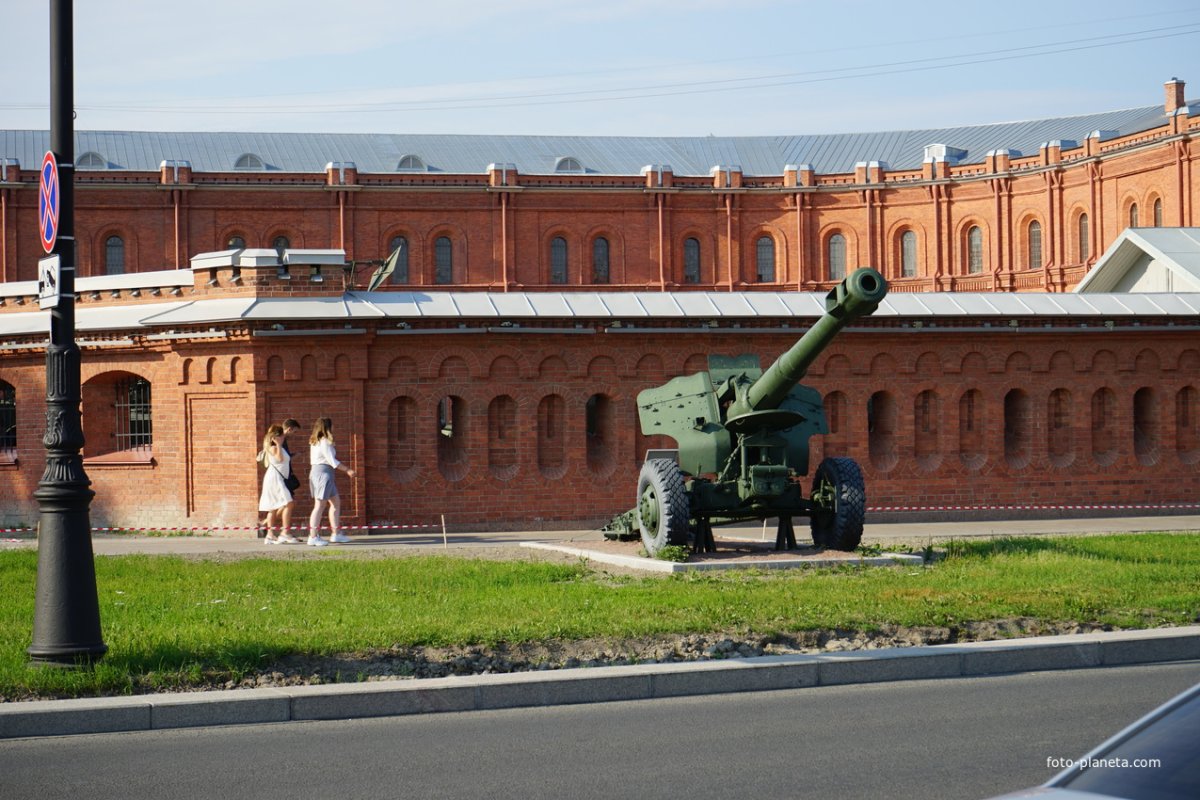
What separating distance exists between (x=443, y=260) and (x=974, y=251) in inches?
807

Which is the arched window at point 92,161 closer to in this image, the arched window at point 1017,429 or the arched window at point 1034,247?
the arched window at point 1034,247

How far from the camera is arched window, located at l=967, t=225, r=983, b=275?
188 ft

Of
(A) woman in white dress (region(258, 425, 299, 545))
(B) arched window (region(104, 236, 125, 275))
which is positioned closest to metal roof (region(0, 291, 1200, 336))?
(A) woman in white dress (region(258, 425, 299, 545))

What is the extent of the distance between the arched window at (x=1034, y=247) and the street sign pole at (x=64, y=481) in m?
50.8

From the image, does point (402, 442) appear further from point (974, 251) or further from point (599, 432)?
point (974, 251)

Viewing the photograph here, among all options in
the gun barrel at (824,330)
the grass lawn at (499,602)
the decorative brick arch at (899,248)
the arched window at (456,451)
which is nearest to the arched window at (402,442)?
the arched window at (456,451)

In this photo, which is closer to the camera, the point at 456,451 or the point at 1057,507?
the point at 456,451

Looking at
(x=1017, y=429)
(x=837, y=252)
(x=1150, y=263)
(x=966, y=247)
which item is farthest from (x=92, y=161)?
(x=1017, y=429)

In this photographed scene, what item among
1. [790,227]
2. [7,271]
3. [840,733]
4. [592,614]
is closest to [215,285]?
[592,614]

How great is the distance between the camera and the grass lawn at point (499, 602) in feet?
29.9

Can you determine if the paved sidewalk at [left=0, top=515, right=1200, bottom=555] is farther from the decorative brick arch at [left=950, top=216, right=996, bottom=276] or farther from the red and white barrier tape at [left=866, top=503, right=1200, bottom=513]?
the decorative brick arch at [left=950, top=216, right=996, bottom=276]

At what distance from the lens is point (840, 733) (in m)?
7.61

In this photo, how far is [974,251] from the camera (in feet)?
188

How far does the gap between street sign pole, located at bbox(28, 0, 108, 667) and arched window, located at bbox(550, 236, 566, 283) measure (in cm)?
4735
